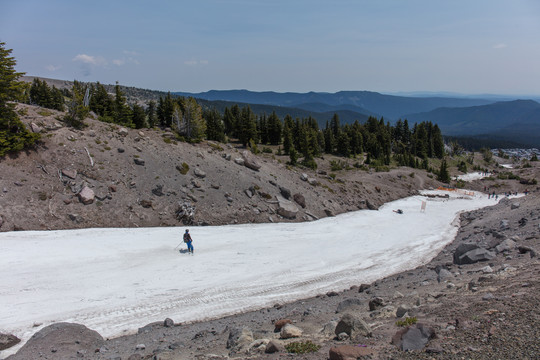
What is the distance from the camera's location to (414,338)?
283 inches

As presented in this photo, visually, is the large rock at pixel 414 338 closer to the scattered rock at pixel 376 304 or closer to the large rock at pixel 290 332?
the large rock at pixel 290 332

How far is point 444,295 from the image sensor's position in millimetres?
11328

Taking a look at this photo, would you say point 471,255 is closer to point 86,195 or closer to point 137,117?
point 86,195

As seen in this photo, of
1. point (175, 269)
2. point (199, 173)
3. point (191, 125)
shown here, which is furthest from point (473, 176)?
point (175, 269)

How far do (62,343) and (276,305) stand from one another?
8393 mm

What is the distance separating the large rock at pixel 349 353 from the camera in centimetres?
660

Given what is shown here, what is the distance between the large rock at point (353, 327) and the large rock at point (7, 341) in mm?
11255

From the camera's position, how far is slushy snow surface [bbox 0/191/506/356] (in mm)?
13797

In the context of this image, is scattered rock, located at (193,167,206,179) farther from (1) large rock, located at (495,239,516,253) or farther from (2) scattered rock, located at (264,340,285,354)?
(2) scattered rock, located at (264,340,285,354)

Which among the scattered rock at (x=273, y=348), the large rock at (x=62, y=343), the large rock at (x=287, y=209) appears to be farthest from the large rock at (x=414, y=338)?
the large rock at (x=287, y=209)

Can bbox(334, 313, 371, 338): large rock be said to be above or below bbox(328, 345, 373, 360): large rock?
below

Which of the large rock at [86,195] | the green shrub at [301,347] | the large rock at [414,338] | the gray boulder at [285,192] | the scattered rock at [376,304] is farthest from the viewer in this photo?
the gray boulder at [285,192]

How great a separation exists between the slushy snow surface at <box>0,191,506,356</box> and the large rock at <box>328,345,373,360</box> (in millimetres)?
8352

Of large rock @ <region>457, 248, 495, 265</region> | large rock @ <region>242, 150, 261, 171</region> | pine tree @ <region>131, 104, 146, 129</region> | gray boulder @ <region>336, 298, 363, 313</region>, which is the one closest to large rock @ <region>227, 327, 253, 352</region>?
gray boulder @ <region>336, 298, 363, 313</region>
